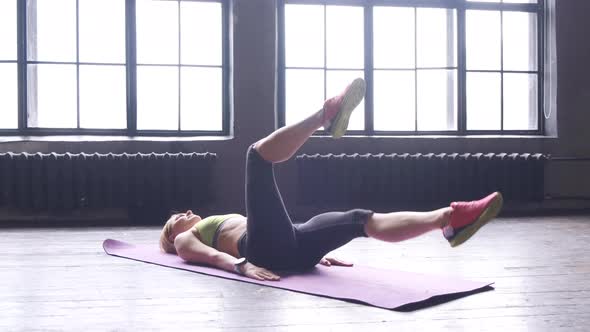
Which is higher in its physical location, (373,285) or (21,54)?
(21,54)

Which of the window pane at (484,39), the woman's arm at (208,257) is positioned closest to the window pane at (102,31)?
the woman's arm at (208,257)

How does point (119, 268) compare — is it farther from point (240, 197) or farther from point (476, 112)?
point (476, 112)

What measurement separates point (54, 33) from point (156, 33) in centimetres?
82

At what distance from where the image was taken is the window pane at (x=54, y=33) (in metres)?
5.39

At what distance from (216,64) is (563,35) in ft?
10.0

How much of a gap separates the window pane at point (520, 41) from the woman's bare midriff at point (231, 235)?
3820 millimetres

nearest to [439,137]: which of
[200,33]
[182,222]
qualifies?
[200,33]

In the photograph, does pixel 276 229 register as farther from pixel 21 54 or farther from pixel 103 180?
pixel 21 54

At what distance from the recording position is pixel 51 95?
5.40 m

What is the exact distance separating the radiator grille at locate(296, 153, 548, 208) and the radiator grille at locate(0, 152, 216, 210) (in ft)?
2.95

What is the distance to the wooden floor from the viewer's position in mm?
2035

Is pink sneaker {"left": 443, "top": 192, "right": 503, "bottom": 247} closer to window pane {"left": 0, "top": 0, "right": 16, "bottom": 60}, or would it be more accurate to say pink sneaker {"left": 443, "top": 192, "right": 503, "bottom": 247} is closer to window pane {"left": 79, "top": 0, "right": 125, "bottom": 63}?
window pane {"left": 79, "top": 0, "right": 125, "bottom": 63}

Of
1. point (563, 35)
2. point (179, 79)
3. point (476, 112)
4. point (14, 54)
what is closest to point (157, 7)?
point (179, 79)

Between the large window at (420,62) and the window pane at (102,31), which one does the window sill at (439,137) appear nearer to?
the large window at (420,62)
